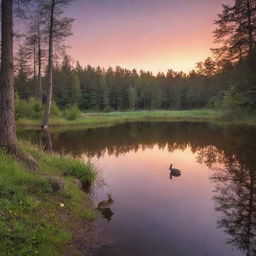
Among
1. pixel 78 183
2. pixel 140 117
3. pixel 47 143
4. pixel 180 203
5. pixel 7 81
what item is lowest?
pixel 180 203

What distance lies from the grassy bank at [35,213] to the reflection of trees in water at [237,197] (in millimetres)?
3425

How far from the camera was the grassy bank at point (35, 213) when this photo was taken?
3.46 meters

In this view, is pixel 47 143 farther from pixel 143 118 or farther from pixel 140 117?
pixel 140 117

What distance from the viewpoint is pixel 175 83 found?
74.0 metres

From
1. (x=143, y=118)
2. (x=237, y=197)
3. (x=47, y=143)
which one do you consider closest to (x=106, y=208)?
(x=237, y=197)

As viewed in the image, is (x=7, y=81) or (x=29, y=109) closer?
(x=7, y=81)

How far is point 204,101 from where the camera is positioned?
62.0m

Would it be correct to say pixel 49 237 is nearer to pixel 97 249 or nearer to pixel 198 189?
pixel 97 249

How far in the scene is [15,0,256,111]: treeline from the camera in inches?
708

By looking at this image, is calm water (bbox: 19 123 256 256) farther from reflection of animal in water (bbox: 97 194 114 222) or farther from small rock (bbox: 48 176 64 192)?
small rock (bbox: 48 176 64 192)

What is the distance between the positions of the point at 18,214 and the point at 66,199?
59.7 inches

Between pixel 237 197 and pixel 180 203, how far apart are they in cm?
183

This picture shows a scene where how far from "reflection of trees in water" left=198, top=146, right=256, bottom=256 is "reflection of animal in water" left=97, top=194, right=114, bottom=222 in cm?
283

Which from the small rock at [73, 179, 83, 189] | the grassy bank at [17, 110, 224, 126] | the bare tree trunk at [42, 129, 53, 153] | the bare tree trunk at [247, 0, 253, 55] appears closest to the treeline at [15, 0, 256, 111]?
the bare tree trunk at [247, 0, 253, 55]
